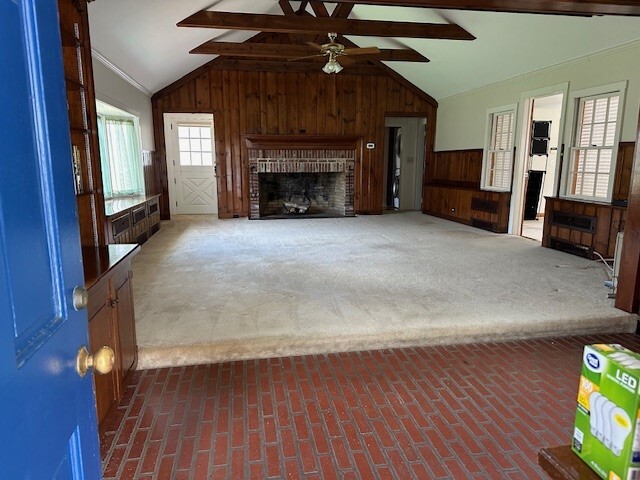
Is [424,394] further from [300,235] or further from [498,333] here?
[300,235]

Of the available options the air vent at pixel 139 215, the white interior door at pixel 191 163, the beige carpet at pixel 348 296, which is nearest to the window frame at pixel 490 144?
the beige carpet at pixel 348 296

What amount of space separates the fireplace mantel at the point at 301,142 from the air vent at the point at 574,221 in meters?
4.48

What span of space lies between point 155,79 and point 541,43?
614cm

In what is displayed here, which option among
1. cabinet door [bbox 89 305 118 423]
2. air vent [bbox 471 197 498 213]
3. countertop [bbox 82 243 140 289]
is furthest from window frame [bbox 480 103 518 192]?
cabinet door [bbox 89 305 118 423]

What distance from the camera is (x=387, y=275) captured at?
14.2 ft

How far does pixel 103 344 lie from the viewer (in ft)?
6.54

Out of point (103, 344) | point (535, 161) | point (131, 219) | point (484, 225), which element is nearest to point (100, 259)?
point (103, 344)

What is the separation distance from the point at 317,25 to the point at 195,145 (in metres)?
4.27

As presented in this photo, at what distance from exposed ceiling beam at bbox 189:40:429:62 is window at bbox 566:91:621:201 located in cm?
334

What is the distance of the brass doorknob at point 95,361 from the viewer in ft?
2.93

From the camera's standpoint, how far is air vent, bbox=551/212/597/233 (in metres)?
5.20

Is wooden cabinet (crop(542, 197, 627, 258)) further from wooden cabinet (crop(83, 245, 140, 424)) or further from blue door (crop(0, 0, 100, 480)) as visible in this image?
blue door (crop(0, 0, 100, 480))

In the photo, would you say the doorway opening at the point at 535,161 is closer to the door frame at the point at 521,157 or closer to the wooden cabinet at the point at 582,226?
the door frame at the point at 521,157

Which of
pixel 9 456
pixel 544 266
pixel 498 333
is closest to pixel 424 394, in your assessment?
pixel 498 333
